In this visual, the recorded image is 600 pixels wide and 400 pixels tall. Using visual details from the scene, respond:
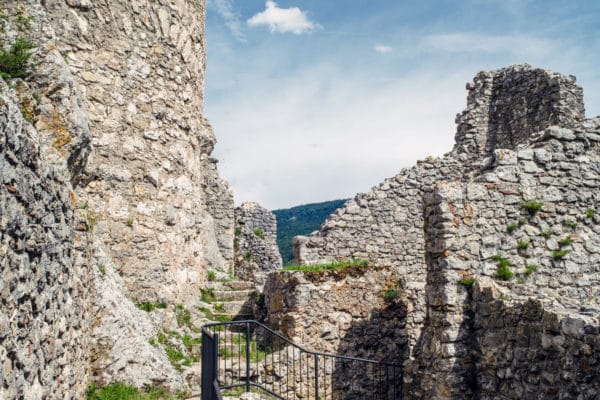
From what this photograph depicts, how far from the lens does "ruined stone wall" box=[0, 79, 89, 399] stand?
11.0 feet

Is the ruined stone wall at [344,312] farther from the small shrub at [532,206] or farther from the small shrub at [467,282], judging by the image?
the small shrub at [532,206]

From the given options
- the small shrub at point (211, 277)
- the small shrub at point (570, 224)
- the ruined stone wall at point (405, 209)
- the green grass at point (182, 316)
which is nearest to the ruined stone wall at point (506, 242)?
the small shrub at point (570, 224)

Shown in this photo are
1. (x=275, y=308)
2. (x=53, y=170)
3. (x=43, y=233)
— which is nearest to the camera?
(x=43, y=233)

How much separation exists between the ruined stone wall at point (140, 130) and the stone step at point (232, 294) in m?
1.11

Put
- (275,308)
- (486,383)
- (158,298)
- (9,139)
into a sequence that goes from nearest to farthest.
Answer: (9,139) → (486,383) → (158,298) → (275,308)

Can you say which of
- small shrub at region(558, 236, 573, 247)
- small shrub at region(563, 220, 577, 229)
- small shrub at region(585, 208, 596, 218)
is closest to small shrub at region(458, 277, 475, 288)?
small shrub at region(558, 236, 573, 247)

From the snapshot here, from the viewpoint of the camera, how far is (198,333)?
→ 1002 centimetres

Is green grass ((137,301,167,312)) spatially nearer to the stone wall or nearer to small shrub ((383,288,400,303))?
small shrub ((383,288,400,303))

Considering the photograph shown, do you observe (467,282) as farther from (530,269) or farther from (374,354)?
(374,354)

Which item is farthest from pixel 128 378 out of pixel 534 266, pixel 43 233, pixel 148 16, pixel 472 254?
pixel 148 16

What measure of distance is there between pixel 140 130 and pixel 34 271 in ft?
19.5

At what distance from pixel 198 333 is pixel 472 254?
206 inches

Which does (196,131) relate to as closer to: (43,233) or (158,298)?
(158,298)

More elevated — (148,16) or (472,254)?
(148,16)
